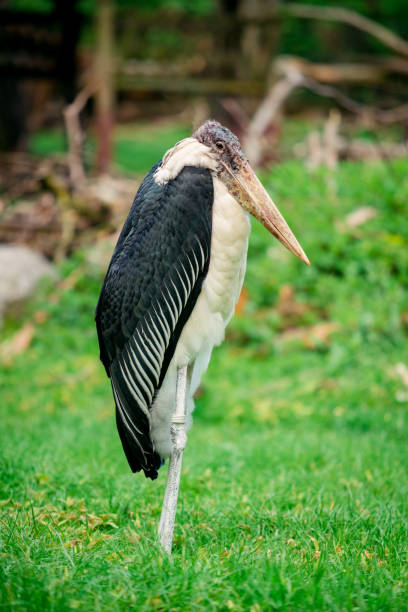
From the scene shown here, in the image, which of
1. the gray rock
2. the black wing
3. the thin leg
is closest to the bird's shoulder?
the black wing

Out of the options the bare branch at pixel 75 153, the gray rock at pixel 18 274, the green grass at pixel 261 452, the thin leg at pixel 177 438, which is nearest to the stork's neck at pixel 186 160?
the thin leg at pixel 177 438

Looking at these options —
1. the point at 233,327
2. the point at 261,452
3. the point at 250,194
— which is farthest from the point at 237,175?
the point at 233,327

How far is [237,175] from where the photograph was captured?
2.64 meters

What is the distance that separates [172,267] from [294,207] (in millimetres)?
4952

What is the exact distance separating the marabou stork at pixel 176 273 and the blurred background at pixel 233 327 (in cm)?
57

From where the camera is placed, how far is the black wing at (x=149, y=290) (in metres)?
2.58

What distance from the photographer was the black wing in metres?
2.58

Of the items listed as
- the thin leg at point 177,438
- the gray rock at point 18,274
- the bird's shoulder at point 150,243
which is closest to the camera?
the bird's shoulder at point 150,243

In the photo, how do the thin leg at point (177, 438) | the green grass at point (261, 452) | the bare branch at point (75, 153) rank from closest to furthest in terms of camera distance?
the green grass at point (261, 452) → the thin leg at point (177, 438) → the bare branch at point (75, 153)

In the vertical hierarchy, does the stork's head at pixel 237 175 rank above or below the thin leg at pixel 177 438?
above

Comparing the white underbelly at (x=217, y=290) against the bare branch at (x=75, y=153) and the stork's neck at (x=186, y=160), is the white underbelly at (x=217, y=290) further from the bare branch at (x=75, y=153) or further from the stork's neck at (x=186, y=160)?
the bare branch at (x=75, y=153)

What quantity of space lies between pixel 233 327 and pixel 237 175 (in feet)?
12.9

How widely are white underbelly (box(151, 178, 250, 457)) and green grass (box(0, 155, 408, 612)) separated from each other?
66 cm

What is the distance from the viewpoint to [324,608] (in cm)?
214
